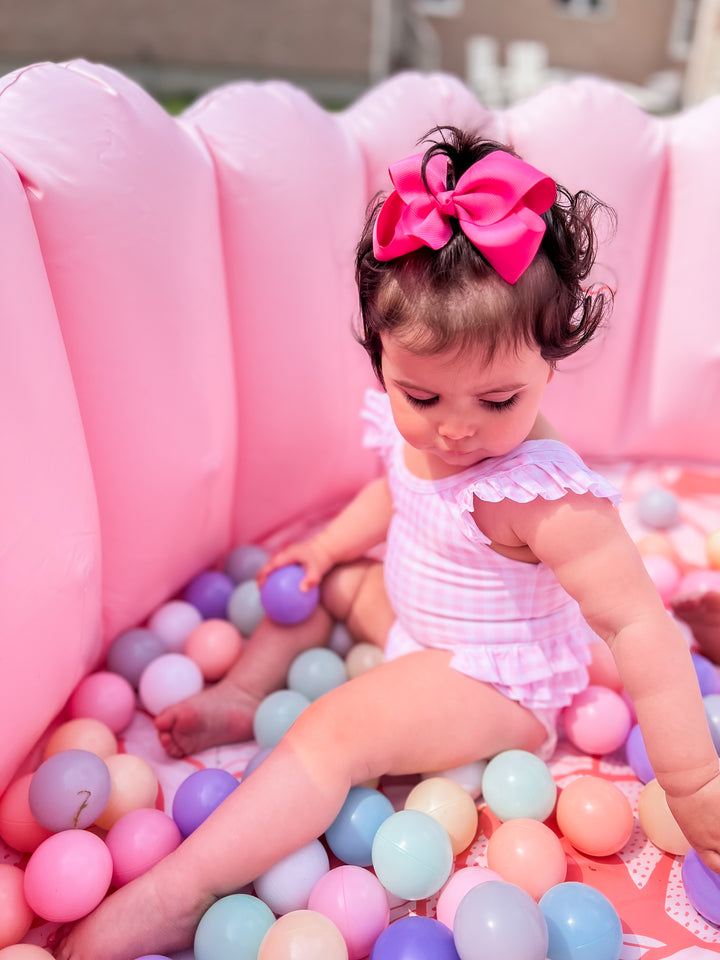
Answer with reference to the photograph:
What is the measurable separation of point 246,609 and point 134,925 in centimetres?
49

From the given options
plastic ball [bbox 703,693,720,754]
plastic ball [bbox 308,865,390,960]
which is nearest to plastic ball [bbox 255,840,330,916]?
plastic ball [bbox 308,865,390,960]

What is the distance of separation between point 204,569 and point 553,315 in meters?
0.76

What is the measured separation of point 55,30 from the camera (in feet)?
18.4

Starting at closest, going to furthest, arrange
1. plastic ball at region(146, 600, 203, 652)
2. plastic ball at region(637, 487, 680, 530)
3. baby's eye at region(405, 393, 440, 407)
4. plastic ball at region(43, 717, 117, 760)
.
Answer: baby's eye at region(405, 393, 440, 407)
plastic ball at region(43, 717, 117, 760)
plastic ball at region(146, 600, 203, 652)
plastic ball at region(637, 487, 680, 530)

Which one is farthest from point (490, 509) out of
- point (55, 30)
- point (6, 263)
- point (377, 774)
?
point (55, 30)

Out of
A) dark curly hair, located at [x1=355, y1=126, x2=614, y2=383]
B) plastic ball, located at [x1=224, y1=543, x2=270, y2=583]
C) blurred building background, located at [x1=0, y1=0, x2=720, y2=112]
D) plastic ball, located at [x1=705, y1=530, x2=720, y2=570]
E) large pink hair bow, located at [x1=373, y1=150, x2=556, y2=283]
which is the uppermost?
large pink hair bow, located at [x1=373, y1=150, x2=556, y2=283]

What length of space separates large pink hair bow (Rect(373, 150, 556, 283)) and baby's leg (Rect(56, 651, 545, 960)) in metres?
0.47

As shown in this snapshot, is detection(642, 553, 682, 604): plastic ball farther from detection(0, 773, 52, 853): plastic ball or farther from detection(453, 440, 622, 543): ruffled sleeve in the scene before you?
detection(0, 773, 52, 853): plastic ball

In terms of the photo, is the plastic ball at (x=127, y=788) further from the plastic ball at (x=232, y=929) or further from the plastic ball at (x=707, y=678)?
the plastic ball at (x=707, y=678)

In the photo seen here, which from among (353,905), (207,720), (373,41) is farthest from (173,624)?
(373,41)

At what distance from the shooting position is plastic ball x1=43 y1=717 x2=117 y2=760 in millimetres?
1024

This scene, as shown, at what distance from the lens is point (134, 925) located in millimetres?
829

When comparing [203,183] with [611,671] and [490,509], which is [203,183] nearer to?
[490,509]

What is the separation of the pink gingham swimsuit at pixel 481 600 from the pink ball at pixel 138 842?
33cm
